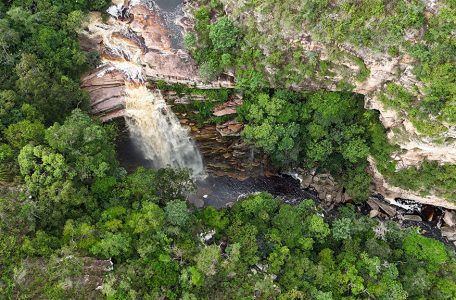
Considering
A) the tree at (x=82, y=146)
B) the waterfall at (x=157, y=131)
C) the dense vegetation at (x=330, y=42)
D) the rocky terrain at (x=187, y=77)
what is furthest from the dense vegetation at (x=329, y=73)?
the tree at (x=82, y=146)

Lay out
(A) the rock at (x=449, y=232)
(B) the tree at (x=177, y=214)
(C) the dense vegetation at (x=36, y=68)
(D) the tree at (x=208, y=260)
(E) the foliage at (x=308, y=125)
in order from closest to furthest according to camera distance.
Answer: (D) the tree at (x=208, y=260)
(B) the tree at (x=177, y=214)
(C) the dense vegetation at (x=36, y=68)
(E) the foliage at (x=308, y=125)
(A) the rock at (x=449, y=232)

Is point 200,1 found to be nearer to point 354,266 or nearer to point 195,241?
point 195,241

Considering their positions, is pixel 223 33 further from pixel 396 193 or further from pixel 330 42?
pixel 396 193

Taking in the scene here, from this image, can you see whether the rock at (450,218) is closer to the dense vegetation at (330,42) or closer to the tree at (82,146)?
the dense vegetation at (330,42)

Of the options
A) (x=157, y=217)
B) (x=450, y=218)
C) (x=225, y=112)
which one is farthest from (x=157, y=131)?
(x=450, y=218)

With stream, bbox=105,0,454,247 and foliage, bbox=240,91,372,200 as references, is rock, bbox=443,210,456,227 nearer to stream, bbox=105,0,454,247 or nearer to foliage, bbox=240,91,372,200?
stream, bbox=105,0,454,247

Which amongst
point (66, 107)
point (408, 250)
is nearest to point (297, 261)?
point (408, 250)
